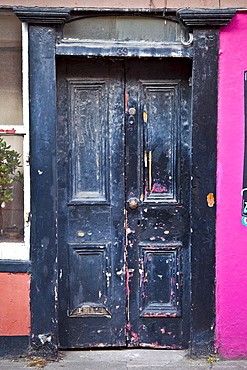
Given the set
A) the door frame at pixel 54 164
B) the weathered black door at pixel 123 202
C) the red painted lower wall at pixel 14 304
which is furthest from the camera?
the weathered black door at pixel 123 202

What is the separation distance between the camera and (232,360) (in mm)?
4336

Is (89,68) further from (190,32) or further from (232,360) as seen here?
(232,360)

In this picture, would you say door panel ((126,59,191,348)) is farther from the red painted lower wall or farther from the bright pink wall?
the red painted lower wall

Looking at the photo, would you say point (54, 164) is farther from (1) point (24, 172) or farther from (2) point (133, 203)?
(2) point (133, 203)

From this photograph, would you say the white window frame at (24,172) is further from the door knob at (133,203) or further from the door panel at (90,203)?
the door knob at (133,203)

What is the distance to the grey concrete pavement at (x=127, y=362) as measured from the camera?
4191mm

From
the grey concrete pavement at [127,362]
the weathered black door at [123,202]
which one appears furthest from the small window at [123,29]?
the grey concrete pavement at [127,362]

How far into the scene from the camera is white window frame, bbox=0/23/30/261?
4.14m

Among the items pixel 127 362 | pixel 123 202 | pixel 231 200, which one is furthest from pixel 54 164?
pixel 127 362

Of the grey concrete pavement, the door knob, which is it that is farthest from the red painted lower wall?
the door knob

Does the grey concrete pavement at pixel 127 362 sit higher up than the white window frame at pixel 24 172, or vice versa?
the white window frame at pixel 24 172

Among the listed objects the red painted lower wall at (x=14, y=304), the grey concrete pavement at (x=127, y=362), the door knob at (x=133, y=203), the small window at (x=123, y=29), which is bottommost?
the grey concrete pavement at (x=127, y=362)

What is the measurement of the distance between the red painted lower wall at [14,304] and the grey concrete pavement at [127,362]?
28cm

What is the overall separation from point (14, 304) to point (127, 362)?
1.10 meters
